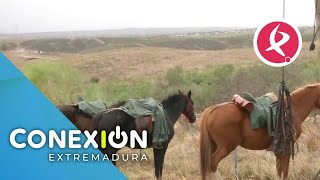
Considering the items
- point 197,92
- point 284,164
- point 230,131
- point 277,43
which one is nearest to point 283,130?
point 284,164

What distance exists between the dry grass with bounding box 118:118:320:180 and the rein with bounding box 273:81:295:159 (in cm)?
74

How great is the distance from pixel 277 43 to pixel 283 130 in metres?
1.55

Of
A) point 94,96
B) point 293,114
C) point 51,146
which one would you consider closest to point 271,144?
point 293,114

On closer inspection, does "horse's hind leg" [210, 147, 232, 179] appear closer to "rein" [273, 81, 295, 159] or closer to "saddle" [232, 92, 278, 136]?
"saddle" [232, 92, 278, 136]

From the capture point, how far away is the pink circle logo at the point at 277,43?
490cm

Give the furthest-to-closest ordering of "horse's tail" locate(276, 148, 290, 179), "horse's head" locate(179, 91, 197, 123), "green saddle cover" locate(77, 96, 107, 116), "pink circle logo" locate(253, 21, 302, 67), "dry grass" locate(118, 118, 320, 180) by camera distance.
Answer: "horse's head" locate(179, 91, 197, 123), "green saddle cover" locate(77, 96, 107, 116), "dry grass" locate(118, 118, 320, 180), "horse's tail" locate(276, 148, 290, 179), "pink circle logo" locate(253, 21, 302, 67)

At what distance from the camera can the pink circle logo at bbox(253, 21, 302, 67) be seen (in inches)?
193

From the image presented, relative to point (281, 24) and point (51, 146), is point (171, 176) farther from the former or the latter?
point (281, 24)

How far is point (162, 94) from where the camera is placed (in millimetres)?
20281

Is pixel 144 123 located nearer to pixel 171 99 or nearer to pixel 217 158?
pixel 171 99

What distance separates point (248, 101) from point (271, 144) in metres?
0.76

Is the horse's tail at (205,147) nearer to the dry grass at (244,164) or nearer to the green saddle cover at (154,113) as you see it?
the dry grass at (244,164)

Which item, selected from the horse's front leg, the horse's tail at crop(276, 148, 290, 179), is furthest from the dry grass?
the horse's tail at crop(276, 148, 290, 179)

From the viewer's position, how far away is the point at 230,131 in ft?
20.7
